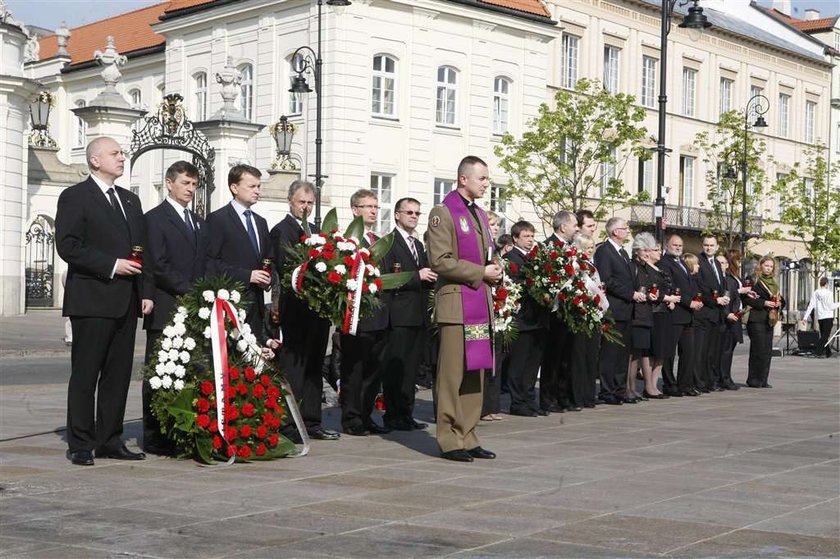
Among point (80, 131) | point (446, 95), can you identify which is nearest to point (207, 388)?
point (446, 95)

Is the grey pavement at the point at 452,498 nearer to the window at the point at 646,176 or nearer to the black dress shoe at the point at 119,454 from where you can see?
the black dress shoe at the point at 119,454

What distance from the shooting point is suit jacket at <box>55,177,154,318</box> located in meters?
9.34

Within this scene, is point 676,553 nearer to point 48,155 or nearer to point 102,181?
point 102,181

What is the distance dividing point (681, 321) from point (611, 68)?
36803mm

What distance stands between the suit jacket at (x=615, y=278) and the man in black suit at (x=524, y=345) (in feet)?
5.27

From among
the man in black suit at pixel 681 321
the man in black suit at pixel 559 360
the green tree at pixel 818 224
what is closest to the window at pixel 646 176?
the green tree at pixel 818 224

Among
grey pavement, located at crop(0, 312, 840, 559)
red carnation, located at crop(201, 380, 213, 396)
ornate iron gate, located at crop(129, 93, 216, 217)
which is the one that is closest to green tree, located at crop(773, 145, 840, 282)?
ornate iron gate, located at crop(129, 93, 216, 217)

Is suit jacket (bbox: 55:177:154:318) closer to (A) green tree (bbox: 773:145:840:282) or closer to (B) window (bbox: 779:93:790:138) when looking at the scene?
(A) green tree (bbox: 773:145:840:282)

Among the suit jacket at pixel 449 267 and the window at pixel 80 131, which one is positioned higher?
the window at pixel 80 131

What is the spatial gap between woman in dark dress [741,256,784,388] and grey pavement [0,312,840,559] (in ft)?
20.7

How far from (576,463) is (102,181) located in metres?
3.95

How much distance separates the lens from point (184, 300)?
9.80m

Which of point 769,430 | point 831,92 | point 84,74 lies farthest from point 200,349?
point 831,92

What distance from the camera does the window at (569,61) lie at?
50.4 meters
